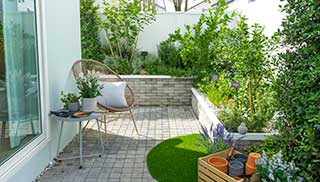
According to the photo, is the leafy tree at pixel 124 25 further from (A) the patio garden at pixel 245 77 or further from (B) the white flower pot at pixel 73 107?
(B) the white flower pot at pixel 73 107

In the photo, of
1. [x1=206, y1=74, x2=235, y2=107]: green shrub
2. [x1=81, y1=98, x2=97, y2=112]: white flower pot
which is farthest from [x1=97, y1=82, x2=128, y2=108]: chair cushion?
[x1=206, y1=74, x2=235, y2=107]: green shrub

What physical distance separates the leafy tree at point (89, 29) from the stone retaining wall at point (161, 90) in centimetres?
138

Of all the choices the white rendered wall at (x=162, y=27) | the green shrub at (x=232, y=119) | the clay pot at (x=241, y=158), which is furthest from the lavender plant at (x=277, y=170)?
the white rendered wall at (x=162, y=27)

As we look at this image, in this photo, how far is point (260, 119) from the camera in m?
3.54

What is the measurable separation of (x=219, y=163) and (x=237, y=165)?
0.54ft

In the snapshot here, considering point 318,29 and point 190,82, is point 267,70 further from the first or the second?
point 190,82

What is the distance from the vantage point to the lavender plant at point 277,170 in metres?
2.24

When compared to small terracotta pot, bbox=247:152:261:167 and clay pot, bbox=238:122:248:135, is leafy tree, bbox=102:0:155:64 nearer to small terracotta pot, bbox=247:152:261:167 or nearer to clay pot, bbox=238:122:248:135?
clay pot, bbox=238:122:248:135

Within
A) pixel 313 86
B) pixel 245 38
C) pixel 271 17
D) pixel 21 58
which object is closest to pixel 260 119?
pixel 245 38

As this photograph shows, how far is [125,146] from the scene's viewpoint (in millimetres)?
4000

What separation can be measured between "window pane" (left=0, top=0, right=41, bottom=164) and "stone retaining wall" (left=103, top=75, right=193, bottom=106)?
3361mm

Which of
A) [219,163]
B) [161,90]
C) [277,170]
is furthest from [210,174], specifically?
[161,90]

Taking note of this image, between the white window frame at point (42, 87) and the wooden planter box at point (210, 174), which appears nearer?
the wooden planter box at point (210, 174)

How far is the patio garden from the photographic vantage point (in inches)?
85.4
